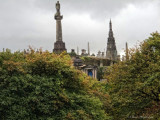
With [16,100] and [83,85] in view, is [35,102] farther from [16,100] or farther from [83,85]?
[83,85]

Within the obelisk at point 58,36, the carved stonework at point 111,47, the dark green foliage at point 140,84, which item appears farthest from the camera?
the carved stonework at point 111,47

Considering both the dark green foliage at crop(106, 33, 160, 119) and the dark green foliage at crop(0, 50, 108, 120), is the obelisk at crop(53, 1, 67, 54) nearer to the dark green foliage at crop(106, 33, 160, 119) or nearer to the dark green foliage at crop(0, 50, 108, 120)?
the dark green foliage at crop(106, 33, 160, 119)

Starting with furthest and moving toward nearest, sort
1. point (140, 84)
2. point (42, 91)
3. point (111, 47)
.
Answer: point (111, 47) < point (140, 84) < point (42, 91)

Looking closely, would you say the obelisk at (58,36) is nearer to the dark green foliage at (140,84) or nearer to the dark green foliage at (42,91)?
the dark green foliage at (140,84)

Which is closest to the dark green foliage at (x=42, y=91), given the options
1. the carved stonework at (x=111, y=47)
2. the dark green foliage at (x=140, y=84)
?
the dark green foliage at (x=140, y=84)

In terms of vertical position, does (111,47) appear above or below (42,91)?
above

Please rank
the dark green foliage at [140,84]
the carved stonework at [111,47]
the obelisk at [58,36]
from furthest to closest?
the carved stonework at [111,47] < the obelisk at [58,36] < the dark green foliage at [140,84]

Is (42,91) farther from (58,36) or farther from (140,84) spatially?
(58,36)

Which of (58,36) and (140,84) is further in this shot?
(58,36)

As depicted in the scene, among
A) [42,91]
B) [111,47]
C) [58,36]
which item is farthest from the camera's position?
[111,47]

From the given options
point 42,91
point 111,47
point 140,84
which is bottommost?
point 42,91

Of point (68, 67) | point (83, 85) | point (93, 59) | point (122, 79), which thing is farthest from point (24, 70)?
point (93, 59)

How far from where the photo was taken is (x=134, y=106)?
2245 centimetres

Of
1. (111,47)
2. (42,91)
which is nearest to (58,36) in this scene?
(42,91)
